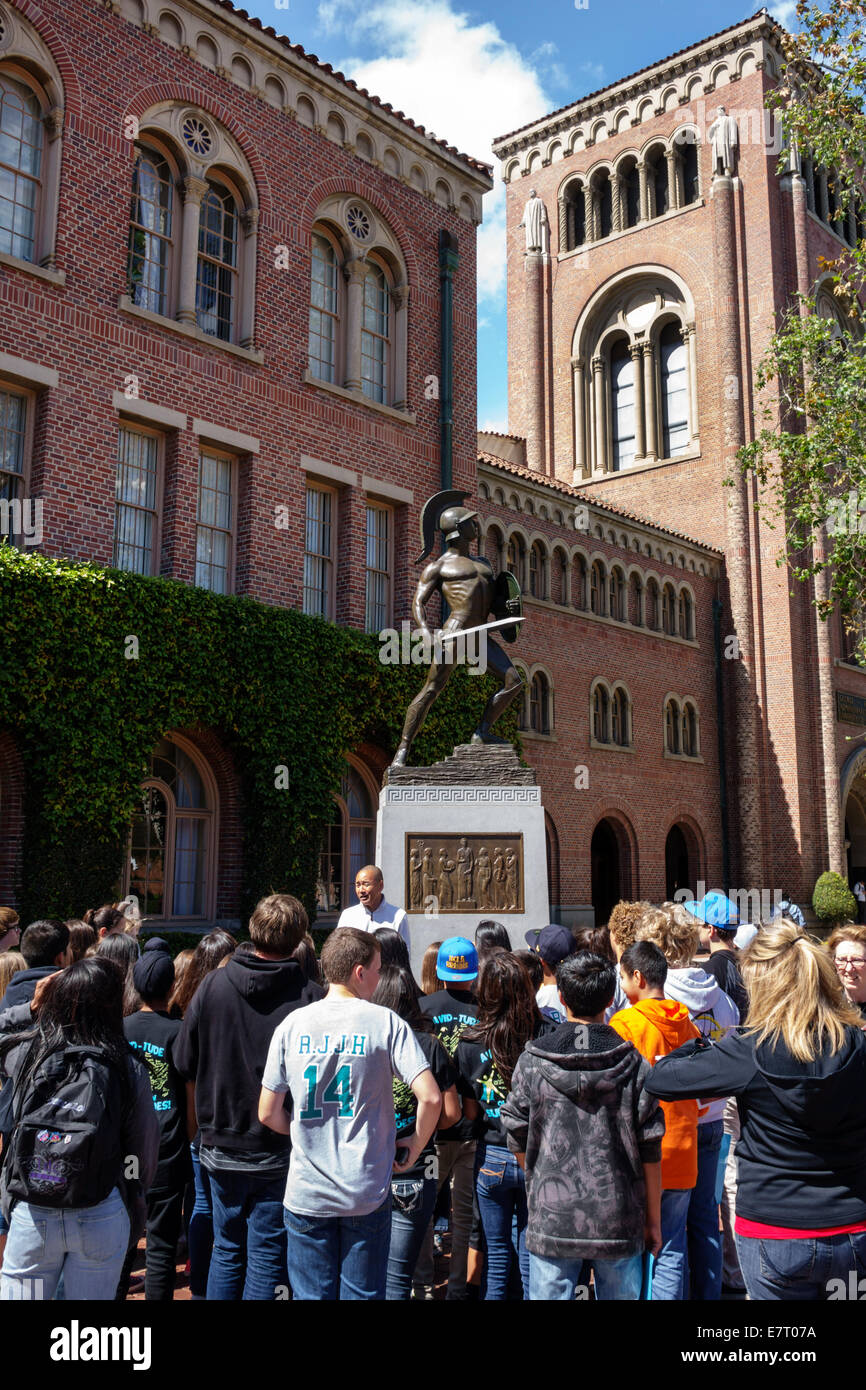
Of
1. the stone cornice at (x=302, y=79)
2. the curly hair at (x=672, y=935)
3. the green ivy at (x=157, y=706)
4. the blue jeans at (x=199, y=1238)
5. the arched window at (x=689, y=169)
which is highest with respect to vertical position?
the arched window at (x=689, y=169)

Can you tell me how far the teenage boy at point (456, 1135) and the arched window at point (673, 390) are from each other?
2950cm

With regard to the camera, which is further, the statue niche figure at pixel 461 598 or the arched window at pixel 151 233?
the arched window at pixel 151 233

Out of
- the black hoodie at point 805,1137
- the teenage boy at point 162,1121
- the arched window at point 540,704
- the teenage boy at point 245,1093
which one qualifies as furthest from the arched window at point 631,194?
the black hoodie at point 805,1137

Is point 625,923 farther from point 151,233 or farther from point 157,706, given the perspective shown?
point 151,233

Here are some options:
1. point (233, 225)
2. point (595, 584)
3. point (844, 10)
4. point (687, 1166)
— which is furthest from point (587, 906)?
point (687, 1166)

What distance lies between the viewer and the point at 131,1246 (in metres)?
3.90

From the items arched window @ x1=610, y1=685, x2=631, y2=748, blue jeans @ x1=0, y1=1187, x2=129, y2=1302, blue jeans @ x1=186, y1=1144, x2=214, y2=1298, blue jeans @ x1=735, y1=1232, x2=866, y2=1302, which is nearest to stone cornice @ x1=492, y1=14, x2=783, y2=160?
arched window @ x1=610, y1=685, x2=631, y2=748

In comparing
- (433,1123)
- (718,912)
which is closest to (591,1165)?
(433,1123)

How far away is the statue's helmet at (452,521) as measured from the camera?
12.9 meters

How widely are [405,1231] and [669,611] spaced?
2647 cm

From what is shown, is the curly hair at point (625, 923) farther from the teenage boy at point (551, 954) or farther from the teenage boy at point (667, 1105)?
the teenage boy at point (667, 1105)

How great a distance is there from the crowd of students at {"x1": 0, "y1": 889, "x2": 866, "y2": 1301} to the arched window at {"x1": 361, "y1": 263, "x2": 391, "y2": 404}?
16033 mm

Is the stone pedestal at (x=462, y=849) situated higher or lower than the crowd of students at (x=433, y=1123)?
higher

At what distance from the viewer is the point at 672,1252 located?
4723 millimetres
